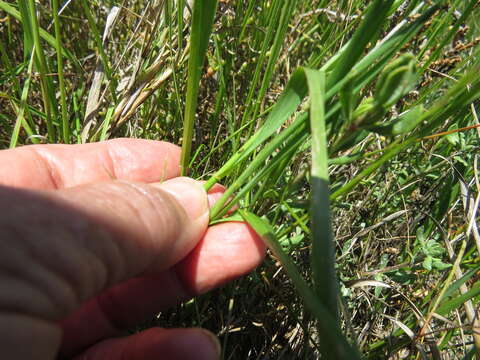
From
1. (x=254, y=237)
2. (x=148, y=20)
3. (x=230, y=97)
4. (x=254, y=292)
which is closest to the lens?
(x=254, y=237)

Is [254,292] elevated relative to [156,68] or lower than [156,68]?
lower

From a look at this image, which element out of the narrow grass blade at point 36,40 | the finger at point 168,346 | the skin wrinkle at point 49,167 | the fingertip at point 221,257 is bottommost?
the finger at point 168,346

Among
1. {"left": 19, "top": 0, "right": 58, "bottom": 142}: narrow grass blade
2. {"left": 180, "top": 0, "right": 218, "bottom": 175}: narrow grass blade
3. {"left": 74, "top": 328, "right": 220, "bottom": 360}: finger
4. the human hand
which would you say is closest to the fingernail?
the human hand

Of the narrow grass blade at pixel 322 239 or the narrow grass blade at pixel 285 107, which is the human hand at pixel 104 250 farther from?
the narrow grass blade at pixel 322 239

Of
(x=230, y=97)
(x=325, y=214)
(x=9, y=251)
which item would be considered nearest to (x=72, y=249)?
(x=9, y=251)

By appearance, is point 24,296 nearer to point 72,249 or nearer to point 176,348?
point 72,249

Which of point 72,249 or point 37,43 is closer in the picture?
point 72,249

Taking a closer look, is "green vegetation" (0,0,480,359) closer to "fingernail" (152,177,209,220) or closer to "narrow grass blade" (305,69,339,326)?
"fingernail" (152,177,209,220)

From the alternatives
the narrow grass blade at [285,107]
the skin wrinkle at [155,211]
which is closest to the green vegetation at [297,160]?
the narrow grass blade at [285,107]
